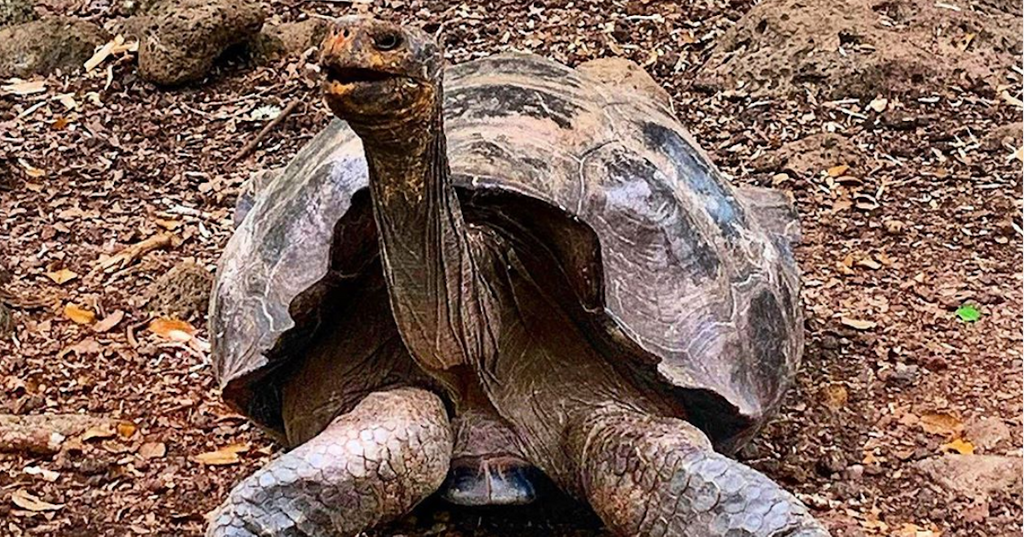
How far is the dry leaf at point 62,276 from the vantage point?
4520mm

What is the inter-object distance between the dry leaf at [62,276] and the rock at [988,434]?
8.29 feet

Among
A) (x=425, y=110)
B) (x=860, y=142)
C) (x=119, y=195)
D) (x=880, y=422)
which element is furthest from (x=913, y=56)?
(x=425, y=110)

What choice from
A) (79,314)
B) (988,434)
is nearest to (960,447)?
(988,434)

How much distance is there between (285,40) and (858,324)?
2.98 meters

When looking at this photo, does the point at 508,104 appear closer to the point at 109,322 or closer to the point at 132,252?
the point at 109,322

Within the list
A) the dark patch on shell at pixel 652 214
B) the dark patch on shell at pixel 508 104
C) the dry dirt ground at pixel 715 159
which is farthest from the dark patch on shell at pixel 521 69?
the dry dirt ground at pixel 715 159

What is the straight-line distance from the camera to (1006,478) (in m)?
3.27

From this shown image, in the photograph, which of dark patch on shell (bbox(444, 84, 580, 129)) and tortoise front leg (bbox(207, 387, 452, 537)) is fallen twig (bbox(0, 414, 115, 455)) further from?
dark patch on shell (bbox(444, 84, 580, 129))

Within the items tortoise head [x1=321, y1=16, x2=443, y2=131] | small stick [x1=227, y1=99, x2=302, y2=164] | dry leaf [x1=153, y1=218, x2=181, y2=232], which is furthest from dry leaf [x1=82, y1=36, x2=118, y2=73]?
tortoise head [x1=321, y1=16, x2=443, y2=131]

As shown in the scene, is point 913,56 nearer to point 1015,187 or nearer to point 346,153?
point 1015,187

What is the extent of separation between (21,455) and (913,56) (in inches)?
141

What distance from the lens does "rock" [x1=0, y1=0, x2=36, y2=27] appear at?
6.58 meters

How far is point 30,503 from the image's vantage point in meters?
3.26

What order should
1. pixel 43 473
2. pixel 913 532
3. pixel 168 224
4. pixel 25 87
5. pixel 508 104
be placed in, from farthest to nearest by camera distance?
1. pixel 25 87
2. pixel 168 224
3. pixel 43 473
4. pixel 508 104
5. pixel 913 532
